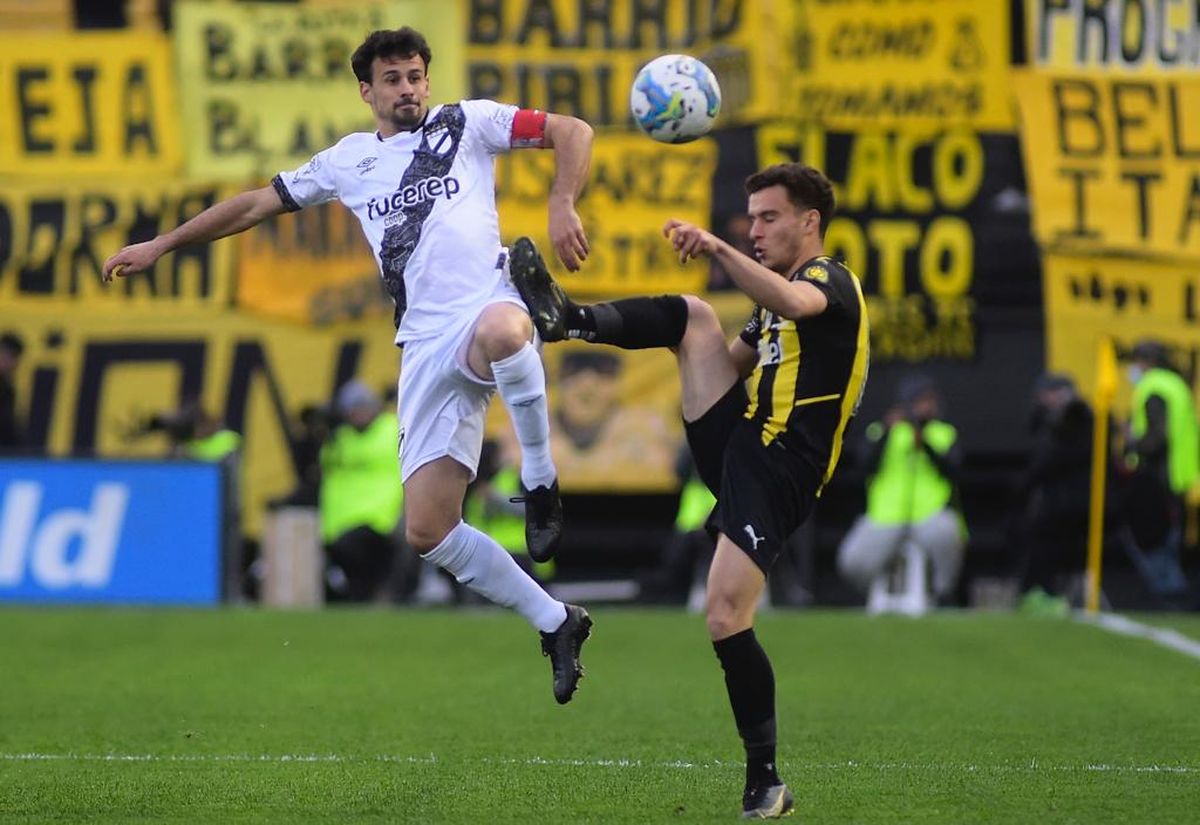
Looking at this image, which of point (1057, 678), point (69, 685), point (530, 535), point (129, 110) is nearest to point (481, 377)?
point (530, 535)

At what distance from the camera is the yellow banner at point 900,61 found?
1798 cm

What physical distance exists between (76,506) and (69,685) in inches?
252

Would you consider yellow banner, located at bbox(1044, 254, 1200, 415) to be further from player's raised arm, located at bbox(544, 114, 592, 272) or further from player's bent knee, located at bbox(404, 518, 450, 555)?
player's bent knee, located at bbox(404, 518, 450, 555)

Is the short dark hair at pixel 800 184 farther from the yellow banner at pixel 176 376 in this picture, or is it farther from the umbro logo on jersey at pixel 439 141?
the yellow banner at pixel 176 376

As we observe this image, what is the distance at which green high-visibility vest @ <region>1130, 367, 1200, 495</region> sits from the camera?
16531 millimetres

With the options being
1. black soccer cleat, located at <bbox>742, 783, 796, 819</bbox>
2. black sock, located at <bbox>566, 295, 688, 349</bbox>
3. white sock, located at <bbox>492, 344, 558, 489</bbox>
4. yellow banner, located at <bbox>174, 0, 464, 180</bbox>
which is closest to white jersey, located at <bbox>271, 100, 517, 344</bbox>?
white sock, located at <bbox>492, 344, 558, 489</bbox>

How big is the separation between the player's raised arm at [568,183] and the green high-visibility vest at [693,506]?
980 centimetres

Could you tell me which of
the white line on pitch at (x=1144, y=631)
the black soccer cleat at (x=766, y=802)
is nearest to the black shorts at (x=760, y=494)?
the black soccer cleat at (x=766, y=802)

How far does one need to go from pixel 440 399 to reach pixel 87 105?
11.7 meters

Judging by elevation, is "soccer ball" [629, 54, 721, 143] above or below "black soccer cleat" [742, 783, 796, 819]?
above

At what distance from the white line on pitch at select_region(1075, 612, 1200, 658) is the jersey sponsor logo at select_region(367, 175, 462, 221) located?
648 cm

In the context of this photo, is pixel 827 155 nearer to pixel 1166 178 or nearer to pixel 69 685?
pixel 1166 178

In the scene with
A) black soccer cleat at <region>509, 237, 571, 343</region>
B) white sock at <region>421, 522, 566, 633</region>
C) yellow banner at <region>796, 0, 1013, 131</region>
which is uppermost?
yellow banner at <region>796, 0, 1013, 131</region>

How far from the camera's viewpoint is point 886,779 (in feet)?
25.5
